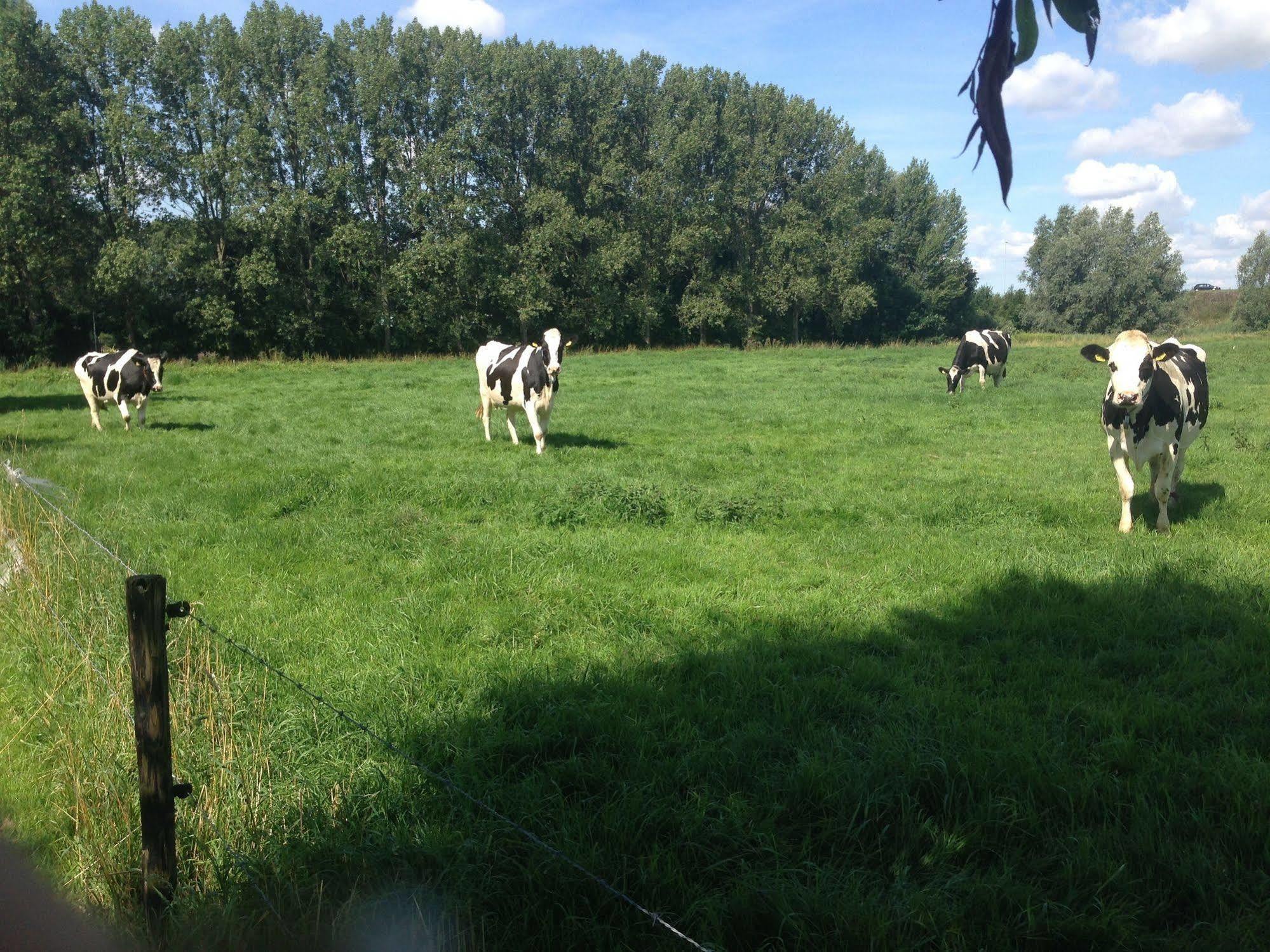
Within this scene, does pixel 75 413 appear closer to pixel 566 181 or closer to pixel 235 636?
pixel 235 636

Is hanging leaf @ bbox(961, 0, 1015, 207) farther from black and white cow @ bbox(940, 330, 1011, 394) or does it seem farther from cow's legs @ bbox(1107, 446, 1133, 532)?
black and white cow @ bbox(940, 330, 1011, 394)

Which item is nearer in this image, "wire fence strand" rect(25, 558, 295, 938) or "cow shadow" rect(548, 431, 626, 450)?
"wire fence strand" rect(25, 558, 295, 938)

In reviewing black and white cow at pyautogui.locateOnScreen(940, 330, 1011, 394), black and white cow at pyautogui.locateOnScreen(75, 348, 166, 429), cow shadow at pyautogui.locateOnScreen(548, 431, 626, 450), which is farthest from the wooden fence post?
black and white cow at pyautogui.locateOnScreen(940, 330, 1011, 394)

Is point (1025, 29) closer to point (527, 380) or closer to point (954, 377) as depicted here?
point (527, 380)

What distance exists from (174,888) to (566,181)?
150 feet

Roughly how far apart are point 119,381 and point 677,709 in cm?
1559

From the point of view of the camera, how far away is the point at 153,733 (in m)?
2.69

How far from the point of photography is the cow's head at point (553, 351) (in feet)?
44.7

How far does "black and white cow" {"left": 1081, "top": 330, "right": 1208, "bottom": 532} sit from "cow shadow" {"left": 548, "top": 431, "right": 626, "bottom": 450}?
6900mm

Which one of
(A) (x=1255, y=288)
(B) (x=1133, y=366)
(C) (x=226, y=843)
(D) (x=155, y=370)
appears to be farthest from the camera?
(A) (x=1255, y=288)

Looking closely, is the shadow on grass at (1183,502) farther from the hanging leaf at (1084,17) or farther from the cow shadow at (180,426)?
the cow shadow at (180,426)

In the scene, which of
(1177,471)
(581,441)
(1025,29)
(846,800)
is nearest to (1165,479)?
(1177,471)

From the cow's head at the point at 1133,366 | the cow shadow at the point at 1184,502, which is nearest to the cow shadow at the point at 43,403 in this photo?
the cow's head at the point at 1133,366

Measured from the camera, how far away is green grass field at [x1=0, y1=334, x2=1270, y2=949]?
2969mm
